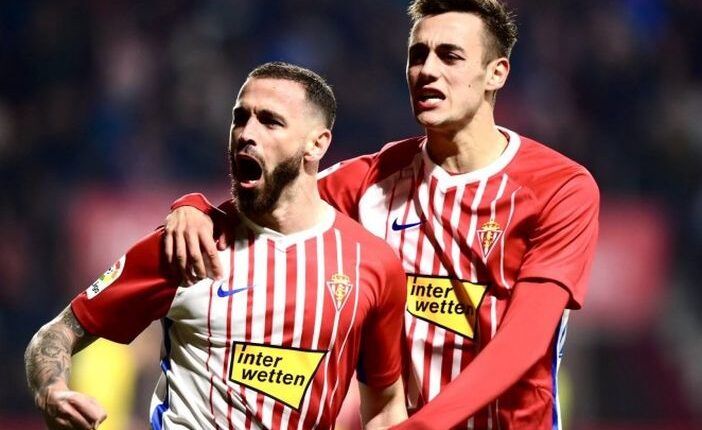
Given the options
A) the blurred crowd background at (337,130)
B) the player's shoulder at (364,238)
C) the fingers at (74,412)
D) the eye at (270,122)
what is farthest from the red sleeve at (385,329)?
the blurred crowd background at (337,130)

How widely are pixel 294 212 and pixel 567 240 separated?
0.83m

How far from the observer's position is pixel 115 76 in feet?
32.6

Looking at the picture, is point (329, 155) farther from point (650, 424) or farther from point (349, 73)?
point (650, 424)

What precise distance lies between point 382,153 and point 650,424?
191 inches

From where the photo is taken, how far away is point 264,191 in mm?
3719

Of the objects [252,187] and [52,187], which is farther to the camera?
[52,187]

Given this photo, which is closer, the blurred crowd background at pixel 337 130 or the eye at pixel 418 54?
the eye at pixel 418 54

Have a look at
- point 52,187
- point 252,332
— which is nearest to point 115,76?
point 52,187

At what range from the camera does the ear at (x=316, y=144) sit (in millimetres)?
3854

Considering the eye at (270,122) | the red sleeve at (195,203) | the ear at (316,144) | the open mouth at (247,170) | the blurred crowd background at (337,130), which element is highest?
the eye at (270,122)

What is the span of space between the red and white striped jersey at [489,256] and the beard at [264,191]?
0.46 metres

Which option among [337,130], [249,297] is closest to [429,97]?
[249,297]

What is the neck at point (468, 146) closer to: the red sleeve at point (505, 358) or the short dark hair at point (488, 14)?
the short dark hair at point (488, 14)

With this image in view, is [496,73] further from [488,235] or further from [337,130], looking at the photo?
[337,130]
